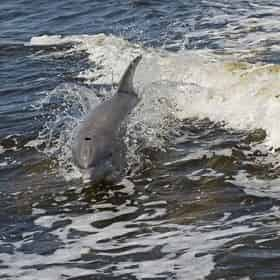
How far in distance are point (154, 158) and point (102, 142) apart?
1.34m

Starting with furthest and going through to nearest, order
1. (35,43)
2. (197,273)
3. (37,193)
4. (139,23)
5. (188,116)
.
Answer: (139,23) → (35,43) → (188,116) → (37,193) → (197,273)

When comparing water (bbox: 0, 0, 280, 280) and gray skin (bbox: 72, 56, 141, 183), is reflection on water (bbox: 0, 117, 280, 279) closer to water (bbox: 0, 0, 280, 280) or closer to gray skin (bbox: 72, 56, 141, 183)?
water (bbox: 0, 0, 280, 280)

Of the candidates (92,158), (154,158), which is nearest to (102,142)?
(92,158)

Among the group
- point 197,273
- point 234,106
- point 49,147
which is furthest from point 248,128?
point 197,273

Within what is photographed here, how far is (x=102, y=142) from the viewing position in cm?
1016

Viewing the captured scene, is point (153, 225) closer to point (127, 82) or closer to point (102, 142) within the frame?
point (102, 142)

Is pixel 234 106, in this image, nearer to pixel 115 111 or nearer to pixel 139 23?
pixel 115 111

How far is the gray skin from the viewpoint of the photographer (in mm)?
9922

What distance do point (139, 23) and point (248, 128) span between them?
11.3 meters

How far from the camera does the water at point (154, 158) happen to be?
806cm

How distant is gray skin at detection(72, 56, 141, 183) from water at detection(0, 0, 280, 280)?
319 millimetres

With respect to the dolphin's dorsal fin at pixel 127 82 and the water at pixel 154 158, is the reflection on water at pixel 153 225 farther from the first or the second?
the dolphin's dorsal fin at pixel 127 82

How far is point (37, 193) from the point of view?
10383mm

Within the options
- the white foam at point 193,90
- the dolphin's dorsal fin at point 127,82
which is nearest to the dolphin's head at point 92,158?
the white foam at point 193,90
